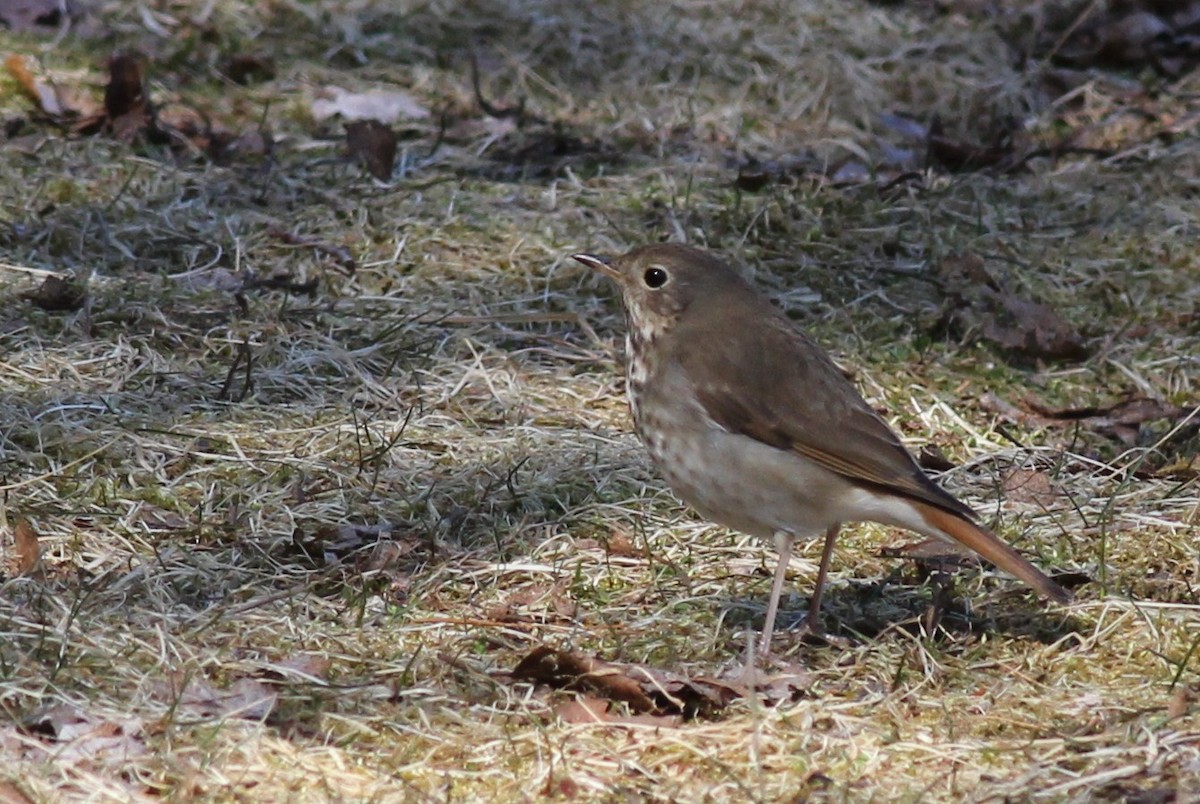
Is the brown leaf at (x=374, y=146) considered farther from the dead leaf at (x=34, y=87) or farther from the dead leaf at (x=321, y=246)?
the dead leaf at (x=34, y=87)

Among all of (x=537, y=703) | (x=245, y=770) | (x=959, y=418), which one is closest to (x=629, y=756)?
(x=537, y=703)

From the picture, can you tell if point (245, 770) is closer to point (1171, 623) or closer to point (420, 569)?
point (420, 569)

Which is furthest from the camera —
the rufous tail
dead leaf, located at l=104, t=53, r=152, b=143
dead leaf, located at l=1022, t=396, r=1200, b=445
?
dead leaf, located at l=104, t=53, r=152, b=143

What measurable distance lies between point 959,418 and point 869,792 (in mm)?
2453

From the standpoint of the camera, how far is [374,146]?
7.02 meters

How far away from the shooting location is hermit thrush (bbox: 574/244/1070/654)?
431cm

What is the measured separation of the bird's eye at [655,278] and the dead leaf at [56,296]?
2188 mm

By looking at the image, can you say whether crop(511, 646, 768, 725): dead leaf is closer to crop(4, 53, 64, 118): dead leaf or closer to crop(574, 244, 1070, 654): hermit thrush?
crop(574, 244, 1070, 654): hermit thrush

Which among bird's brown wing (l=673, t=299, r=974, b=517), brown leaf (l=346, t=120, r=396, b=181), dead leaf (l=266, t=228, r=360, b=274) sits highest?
bird's brown wing (l=673, t=299, r=974, b=517)

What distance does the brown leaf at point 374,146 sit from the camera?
6979 mm

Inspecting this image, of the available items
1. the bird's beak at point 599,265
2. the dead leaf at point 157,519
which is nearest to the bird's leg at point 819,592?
the bird's beak at point 599,265

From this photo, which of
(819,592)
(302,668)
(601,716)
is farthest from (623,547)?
(302,668)

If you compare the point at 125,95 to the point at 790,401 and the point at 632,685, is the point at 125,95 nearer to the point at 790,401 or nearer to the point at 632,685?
the point at 790,401

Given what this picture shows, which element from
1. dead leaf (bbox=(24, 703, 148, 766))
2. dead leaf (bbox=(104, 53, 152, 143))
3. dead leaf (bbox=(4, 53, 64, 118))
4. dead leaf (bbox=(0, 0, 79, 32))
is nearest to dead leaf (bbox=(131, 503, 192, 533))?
dead leaf (bbox=(24, 703, 148, 766))
